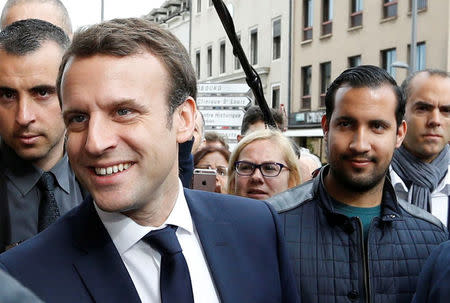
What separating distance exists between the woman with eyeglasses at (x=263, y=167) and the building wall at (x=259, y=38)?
2608 centimetres

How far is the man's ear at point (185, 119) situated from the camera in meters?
1.87

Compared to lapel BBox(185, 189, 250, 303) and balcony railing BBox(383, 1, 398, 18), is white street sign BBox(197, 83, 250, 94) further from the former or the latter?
balcony railing BBox(383, 1, 398, 18)

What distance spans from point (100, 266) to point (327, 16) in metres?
27.3

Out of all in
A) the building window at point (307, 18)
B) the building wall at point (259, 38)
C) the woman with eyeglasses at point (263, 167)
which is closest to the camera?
the woman with eyeglasses at point (263, 167)

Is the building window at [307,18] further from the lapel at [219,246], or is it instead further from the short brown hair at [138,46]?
the short brown hair at [138,46]

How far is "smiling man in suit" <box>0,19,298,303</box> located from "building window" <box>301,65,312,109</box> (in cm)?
2705

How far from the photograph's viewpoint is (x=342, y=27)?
26.6 m

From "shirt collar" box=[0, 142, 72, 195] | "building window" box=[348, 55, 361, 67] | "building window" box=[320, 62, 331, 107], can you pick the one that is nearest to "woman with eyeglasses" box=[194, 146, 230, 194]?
"shirt collar" box=[0, 142, 72, 195]

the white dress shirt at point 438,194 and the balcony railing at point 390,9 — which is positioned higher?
the balcony railing at point 390,9

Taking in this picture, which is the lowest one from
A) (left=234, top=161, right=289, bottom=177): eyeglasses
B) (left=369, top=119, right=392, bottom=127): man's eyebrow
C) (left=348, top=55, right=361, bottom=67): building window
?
(left=234, top=161, right=289, bottom=177): eyeglasses

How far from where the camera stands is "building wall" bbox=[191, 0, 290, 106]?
98.3 ft

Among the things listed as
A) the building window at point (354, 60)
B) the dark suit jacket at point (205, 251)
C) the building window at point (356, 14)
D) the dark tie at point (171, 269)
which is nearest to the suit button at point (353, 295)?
the dark suit jacket at point (205, 251)

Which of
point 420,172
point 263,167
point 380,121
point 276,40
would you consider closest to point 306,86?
point 276,40

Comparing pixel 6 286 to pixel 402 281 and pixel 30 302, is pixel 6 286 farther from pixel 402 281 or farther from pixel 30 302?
pixel 402 281
